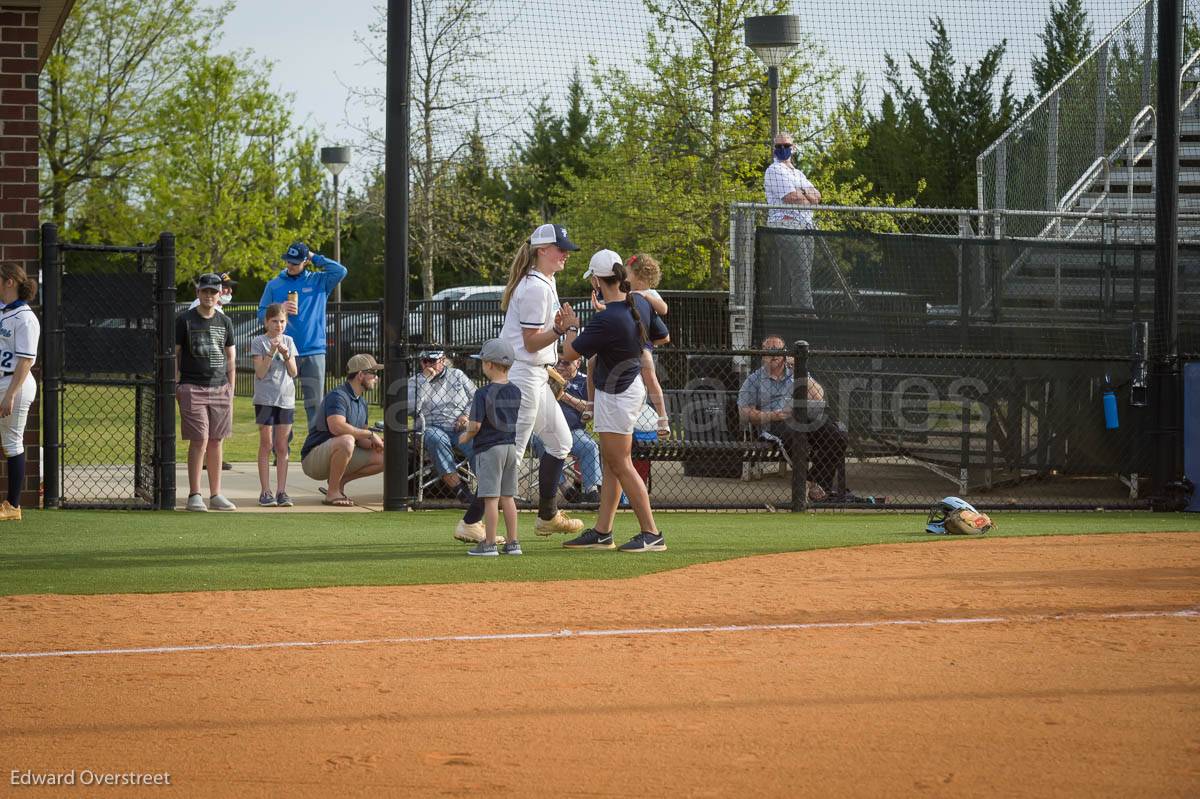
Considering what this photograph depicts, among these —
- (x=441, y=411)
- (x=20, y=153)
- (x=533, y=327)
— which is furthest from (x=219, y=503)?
(x=533, y=327)

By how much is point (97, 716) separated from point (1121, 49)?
14.4 metres

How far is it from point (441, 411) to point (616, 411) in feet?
11.6

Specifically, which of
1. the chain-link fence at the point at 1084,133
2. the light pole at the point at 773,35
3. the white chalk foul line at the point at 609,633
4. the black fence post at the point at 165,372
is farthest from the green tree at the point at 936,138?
the white chalk foul line at the point at 609,633

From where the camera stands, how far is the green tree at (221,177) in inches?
1303

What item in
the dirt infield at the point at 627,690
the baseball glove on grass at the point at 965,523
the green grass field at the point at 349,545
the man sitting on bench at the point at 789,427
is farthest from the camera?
the man sitting on bench at the point at 789,427

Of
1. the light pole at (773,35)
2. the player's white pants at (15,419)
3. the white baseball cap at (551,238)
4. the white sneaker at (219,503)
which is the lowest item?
the white sneaker at (219,503)

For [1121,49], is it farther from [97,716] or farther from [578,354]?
[97,716]

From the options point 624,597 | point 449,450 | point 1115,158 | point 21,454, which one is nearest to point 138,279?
point 21,454

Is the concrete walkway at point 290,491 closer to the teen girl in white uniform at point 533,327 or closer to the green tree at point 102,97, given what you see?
the teen girl in white uniform at point 533,327

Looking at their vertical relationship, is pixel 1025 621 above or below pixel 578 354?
below

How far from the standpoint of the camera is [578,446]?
11.5 meters

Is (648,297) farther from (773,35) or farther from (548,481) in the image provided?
(773,35)

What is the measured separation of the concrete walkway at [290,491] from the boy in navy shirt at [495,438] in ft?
10.6

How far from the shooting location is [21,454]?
10094mm
